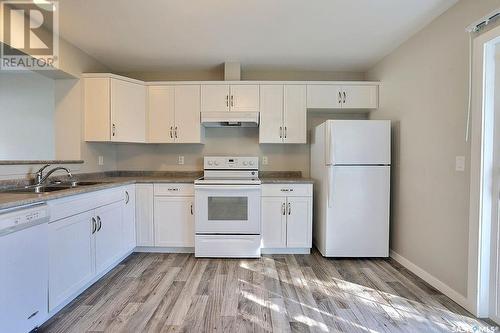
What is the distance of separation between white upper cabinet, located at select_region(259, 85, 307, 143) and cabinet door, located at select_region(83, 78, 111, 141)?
1.84m

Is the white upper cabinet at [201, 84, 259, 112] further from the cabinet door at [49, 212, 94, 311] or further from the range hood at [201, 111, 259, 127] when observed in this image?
the cabinet door at [49, 212, 94, 311]

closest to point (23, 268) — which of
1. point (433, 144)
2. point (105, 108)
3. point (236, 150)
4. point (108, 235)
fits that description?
point (108, 235)

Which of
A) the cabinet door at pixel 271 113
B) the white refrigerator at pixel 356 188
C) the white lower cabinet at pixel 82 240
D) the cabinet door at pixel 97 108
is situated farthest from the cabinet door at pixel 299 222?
the cabinet door at pixel 97 108

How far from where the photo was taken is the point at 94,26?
2.43m

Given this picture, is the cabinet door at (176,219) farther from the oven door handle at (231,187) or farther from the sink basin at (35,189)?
the sink basin at (35,189)

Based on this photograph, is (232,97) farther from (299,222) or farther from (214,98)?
(299,222)

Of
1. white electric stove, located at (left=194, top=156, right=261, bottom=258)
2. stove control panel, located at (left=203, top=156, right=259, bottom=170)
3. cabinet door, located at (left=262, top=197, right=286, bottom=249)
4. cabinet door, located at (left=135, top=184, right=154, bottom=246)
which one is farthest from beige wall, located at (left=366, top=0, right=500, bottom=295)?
cabinet door, located at (left=135, top=184, right=154, bottom=246)

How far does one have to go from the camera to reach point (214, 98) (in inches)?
130

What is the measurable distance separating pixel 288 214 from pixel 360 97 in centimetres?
176

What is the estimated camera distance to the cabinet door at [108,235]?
7.61 feet

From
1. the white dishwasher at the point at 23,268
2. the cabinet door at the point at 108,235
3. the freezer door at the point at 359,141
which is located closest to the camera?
the white dishwasher at the point at 23,268

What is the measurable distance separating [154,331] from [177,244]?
1.42 meters

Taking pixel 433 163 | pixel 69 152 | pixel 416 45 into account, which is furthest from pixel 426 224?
pixel 69 152

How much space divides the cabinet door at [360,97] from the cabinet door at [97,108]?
2.90 metres
